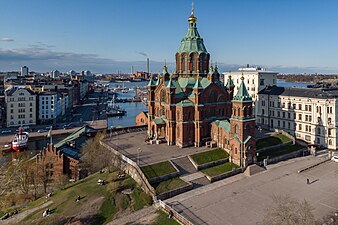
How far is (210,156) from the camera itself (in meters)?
41.8

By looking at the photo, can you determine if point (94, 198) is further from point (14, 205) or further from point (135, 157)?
point (14, 205)

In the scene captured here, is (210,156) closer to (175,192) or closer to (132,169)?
(175,192)

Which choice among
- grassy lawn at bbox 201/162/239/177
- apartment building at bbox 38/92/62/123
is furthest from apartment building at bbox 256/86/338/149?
apartment building at bbox 38/92/62/123

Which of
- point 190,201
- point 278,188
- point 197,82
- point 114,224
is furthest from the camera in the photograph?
point 197,82

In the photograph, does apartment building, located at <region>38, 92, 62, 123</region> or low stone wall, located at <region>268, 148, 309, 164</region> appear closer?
low stone wall, located at <region>268, 148, 309, 164</region>

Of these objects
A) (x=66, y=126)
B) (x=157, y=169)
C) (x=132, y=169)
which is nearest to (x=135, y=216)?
(x=157, y=169)

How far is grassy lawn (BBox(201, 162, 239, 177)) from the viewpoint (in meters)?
38.1

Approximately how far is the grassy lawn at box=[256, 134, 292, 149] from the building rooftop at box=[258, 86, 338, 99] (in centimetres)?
1145

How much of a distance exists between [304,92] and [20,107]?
75.9 m

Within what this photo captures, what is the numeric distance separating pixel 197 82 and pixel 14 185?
104 ft

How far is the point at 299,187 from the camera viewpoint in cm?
3516

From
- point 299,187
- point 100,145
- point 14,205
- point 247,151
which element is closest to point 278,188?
point 299,187

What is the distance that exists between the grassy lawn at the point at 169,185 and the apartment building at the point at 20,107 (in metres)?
62.9

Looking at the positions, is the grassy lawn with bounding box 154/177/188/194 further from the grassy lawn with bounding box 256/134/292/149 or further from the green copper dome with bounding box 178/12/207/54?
the green copper dome with bounding box 178/12/207/54
